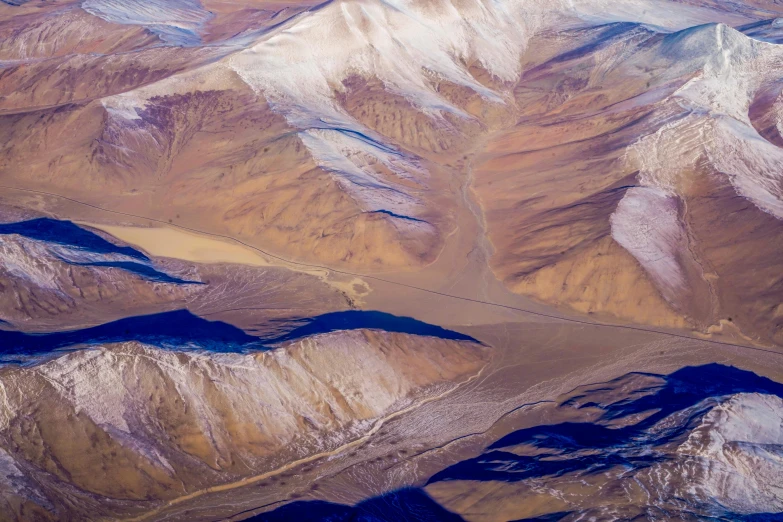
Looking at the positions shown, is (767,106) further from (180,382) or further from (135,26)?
(135,26)

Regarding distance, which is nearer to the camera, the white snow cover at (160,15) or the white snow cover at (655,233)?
the white snow cover at (655,233)

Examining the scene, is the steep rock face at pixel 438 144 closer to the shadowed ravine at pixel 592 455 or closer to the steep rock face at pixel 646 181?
the steep rock face at pixel 646 181

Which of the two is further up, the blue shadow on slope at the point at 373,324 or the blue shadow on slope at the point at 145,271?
the blue shadow on slope at the point at 145,271

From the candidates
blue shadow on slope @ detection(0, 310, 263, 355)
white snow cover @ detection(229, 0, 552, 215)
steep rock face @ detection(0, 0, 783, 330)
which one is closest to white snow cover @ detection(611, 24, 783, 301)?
steep rock face @ detection(0, 0, 783, 330)

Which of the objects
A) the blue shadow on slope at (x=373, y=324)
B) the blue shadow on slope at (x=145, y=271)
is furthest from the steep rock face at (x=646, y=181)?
the blue shadow on slope at (x=145, y=271)

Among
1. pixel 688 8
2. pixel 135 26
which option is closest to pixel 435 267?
pixel 135 26

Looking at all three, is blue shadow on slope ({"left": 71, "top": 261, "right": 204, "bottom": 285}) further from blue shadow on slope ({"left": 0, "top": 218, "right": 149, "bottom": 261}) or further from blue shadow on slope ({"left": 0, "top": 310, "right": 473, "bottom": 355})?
blue shadow on slope ({"left": 0, "top": 310, "right": 473, "bottom": 355})

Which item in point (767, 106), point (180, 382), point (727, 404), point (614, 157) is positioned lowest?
point (180, 382)
